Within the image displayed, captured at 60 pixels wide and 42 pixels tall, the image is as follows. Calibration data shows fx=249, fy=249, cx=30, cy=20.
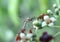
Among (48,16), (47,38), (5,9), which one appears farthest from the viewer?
(5,9)

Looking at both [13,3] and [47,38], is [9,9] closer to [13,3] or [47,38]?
[13,3]

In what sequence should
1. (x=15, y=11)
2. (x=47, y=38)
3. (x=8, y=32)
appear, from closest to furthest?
(x=47, y=38), (x=15, y=11), (x=8, y=32)

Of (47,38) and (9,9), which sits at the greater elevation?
(9,9)

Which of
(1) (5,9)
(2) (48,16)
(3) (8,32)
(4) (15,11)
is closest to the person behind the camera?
(2) (48,16)

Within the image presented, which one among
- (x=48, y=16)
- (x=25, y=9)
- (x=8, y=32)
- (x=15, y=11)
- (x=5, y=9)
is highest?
(x=25, y=9)

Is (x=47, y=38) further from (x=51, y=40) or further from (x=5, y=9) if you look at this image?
(x=5, y=9)

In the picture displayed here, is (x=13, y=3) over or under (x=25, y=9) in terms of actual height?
under

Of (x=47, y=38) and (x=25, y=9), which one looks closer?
(x=47, y=38)

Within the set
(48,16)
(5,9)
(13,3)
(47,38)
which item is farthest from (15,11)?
(47,38)

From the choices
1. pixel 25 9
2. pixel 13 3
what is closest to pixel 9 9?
pixel 13 3
